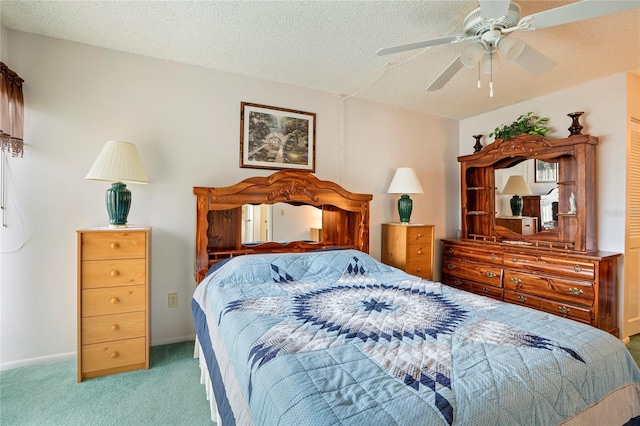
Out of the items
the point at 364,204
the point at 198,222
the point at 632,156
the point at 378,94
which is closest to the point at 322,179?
the point at 364,204

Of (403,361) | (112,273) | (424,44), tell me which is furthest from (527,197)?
(112,273)

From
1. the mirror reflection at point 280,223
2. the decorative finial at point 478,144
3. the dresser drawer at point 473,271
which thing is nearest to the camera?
the mirror reflection at point 280,223

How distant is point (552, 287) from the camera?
108 inches

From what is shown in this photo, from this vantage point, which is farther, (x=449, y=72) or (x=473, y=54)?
(x=449, y=72)

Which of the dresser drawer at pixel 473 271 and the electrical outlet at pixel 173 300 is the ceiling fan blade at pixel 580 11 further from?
the electrical outlet at pixel 173 300

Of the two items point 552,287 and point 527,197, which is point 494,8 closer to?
point 552,287

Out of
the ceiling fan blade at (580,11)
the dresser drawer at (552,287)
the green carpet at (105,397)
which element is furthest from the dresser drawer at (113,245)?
the dresser drawer at (552,287)

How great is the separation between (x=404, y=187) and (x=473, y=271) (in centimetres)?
123

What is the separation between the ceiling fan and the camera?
132cm

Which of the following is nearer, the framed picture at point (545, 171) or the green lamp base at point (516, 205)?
the framed picture at point (545, 171)

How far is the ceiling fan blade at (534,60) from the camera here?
69.7 inches

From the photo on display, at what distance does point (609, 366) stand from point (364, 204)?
2246 mm

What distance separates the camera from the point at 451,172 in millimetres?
4070

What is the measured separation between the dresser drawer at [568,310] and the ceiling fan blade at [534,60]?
198 cm
